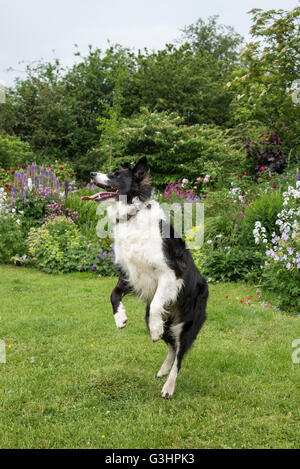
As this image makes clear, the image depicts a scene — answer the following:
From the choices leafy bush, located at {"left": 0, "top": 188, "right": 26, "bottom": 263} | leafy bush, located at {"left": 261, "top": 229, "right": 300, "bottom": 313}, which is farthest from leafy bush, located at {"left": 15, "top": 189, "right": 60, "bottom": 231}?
leafy bush, located at {"left": 261, "top": 229, "right": 300, "bottom": 313}

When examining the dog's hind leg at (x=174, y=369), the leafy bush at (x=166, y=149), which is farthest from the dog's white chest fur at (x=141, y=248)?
the leafy bush at (x=166, y=149)

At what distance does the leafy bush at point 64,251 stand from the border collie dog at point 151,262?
4158 millimetres

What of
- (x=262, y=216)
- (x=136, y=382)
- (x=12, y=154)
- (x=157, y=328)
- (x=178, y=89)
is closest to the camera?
(x=157, y=328)

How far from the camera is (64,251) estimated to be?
25.8 ft

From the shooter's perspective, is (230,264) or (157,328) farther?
(230,264)

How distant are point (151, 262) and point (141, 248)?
128 mm

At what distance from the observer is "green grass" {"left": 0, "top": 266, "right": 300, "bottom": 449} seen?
2.63m

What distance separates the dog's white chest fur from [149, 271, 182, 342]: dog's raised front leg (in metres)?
0.06

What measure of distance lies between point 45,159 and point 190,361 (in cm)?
1535

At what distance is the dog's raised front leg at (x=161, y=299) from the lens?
296 cm

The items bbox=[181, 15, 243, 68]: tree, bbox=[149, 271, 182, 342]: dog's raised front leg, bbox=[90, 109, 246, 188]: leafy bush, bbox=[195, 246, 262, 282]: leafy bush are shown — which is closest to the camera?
bbox=[149, 271, 182, 342]: dog's raised front leg

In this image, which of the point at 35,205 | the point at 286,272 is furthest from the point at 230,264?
the point at 35,205

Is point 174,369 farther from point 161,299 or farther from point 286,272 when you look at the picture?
point 286,272

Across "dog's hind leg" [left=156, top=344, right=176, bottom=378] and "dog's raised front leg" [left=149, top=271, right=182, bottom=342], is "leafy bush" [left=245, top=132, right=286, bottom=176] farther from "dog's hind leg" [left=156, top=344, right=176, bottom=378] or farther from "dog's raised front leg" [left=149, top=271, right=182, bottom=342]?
"dog's raised front leg" [left=149, top=271, right=182, bottom=342]
